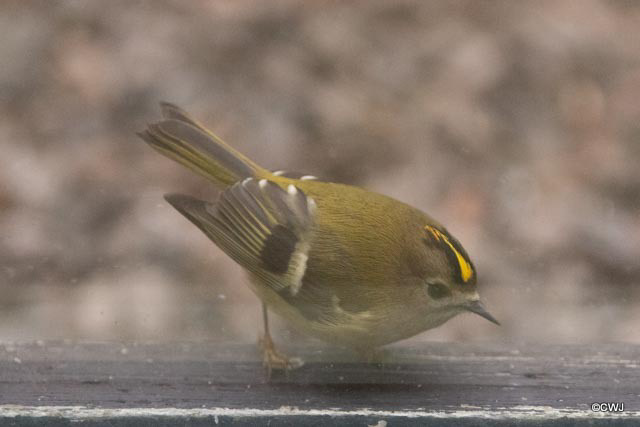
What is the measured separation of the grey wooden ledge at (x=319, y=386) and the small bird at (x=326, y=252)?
0.24 feet

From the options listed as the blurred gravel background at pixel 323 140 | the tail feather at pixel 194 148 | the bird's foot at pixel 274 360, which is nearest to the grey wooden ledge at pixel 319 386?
the bird's foot at pixel 274 360

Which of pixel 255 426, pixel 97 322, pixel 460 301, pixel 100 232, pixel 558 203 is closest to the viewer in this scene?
pixel 255 426

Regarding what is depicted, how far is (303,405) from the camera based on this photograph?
187cm

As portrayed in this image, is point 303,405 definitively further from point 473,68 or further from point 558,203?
point 473,68

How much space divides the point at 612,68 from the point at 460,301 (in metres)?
2.72

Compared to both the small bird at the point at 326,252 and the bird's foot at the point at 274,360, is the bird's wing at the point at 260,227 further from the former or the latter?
the bird's foot at the point at 274,360

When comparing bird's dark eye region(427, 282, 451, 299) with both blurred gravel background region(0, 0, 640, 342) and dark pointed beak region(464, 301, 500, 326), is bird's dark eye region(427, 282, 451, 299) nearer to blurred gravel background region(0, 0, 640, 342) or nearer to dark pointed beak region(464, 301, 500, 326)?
dark pointed beak region(464, 301, 500, 326)

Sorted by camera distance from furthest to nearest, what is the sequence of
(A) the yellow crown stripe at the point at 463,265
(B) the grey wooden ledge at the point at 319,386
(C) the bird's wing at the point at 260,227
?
(C) the bird's wing at the point at 260,227, (A) the yellow crown stripe at the point at 463,265, (B) the grey wooden ledge at the point at 319,386

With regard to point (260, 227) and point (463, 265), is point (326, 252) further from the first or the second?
point (463, 265)

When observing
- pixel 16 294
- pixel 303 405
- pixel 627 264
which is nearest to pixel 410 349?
pixel 303 405

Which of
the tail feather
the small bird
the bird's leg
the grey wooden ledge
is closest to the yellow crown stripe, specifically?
the small bird

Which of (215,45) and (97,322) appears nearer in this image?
(97,322)

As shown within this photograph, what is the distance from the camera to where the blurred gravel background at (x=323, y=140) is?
8.60 feet

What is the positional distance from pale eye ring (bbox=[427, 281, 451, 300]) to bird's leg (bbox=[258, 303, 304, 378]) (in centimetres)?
28
